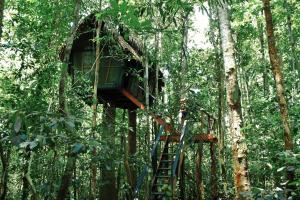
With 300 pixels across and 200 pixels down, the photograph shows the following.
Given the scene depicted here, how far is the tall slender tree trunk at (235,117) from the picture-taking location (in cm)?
514

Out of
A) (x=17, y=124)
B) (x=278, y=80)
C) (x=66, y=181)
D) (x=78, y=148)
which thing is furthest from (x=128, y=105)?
(x=17, y=124)

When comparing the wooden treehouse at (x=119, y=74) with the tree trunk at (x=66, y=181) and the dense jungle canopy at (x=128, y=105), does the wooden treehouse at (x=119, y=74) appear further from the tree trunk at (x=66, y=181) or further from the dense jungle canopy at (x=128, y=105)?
the tree trunk at (x=66, y=181)

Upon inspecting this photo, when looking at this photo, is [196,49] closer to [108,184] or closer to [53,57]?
[108,184]

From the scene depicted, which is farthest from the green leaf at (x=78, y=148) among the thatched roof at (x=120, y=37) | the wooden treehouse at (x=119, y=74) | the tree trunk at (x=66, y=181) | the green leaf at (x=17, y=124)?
the thatched roof at (x=120, y=37)

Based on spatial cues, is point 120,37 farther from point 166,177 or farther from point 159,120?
point 166,177

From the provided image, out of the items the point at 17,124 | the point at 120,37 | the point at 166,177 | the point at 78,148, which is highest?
the point at 120,37

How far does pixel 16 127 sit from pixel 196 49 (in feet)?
48.9

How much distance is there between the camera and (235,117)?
5.40 metres

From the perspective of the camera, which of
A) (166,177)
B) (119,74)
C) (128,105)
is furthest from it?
(128,105)

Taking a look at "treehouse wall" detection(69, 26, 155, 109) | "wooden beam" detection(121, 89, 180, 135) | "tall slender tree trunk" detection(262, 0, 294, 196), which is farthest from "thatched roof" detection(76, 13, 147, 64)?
"tall slender tree trunk" detection(262, 0, 294, 196)

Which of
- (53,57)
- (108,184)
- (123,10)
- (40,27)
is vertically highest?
(40,27)

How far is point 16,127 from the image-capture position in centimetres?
276

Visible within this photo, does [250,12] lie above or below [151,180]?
above

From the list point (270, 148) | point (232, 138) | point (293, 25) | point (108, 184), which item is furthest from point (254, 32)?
point (232, 138)
